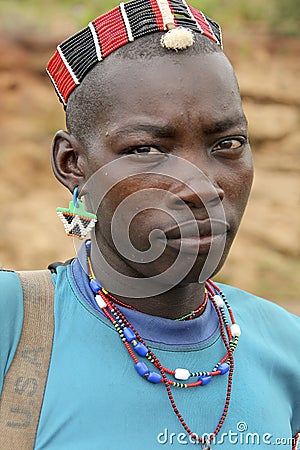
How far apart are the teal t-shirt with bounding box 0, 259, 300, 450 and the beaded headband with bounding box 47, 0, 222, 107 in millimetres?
520

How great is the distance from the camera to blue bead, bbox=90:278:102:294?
2.00m

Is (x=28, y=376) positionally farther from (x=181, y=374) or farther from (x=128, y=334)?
(x=181, y=374)

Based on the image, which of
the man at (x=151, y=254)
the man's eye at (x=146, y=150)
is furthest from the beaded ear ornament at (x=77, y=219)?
the man's eye at (x=146, y=150)

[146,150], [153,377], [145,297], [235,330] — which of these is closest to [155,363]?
[153,377]

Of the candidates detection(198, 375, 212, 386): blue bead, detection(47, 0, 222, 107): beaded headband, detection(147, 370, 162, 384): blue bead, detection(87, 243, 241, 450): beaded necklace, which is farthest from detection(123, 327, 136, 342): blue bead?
detection(47, 0, 222, 107): beaded headband

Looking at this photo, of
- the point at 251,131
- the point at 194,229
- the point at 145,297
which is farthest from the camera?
the point at 251,131

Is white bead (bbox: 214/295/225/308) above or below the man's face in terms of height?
below

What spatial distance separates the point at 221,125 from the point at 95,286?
0.53 m

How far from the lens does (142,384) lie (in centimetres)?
188

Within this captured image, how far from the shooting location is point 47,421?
5.76ft

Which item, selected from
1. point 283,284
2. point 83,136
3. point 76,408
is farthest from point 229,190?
point 283,284

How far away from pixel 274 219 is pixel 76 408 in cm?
647

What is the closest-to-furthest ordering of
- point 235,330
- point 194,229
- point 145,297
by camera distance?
point 194,229 → point 145,297 → point 235,330

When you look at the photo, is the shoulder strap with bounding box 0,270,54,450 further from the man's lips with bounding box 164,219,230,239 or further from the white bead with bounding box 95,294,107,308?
the man's lips with bounding box 164,219,230,239
